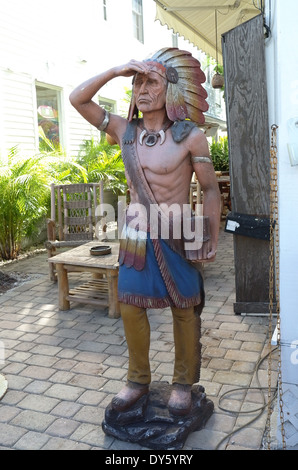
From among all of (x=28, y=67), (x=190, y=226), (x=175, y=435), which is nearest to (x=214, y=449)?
(x=175, y=435)

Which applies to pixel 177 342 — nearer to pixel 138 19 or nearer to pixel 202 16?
pixel 202 16

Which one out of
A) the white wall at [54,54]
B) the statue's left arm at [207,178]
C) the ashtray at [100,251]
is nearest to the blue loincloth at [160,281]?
the statue's left arm at [207,178]

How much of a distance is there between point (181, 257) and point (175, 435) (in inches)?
35.6

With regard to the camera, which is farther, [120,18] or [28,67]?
[120,18]

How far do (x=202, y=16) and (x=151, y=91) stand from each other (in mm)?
5847

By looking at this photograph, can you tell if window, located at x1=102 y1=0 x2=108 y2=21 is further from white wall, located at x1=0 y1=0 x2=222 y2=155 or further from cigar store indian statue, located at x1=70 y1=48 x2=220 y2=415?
cigar store indian statue, located at x1=70 y1=48 x2=220 y2=415

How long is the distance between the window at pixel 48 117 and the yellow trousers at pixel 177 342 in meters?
5.91

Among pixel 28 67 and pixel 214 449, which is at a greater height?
pixel 28 67

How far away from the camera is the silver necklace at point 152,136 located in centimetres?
224

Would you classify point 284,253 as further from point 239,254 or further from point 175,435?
point 239,254

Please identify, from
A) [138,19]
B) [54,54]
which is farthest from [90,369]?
[138,19]

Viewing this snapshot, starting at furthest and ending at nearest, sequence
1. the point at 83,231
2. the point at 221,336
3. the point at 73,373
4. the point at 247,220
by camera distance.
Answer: the point at 83,231 → the point at 247,220 → the point at 221,336 → the point at 73,373

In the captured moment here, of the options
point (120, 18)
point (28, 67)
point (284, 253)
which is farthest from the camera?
point (120, 18)

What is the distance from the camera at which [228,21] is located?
762 cm
